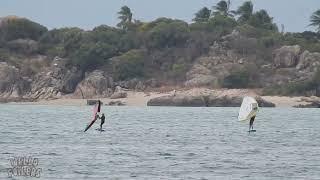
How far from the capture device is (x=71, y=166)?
4112 cm

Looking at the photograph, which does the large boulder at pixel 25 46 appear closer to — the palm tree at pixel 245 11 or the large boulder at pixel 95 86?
the large boulder at pixel 95 86

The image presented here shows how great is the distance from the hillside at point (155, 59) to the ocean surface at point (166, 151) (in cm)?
6219

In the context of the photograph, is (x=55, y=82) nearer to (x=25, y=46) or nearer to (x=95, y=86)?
(x=95, y=86)

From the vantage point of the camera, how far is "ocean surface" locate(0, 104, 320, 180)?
39500mm

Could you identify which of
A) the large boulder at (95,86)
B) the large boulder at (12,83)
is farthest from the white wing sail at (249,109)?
the large boulder at (12,83)

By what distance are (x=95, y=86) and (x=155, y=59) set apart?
550 inches

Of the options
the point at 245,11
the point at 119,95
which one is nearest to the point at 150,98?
the point at 119,95

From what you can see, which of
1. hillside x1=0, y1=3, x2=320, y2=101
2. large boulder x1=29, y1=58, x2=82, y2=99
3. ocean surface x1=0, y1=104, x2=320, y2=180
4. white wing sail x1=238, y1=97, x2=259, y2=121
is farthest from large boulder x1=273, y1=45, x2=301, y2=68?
white wing sail x1=238, y1=97, x2=259, y2=121

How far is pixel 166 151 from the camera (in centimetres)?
4975

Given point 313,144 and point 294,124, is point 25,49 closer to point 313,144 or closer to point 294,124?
point 294,124

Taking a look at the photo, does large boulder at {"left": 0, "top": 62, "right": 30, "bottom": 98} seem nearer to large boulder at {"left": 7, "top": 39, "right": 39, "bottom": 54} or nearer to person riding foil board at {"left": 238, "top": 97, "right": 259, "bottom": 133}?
large boulder at {"left": 7, "top": 39, "right": 39, "bottom": 54}

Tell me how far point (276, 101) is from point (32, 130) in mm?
64998

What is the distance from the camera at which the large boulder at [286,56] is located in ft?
470

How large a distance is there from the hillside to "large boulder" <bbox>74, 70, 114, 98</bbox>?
14 cm
